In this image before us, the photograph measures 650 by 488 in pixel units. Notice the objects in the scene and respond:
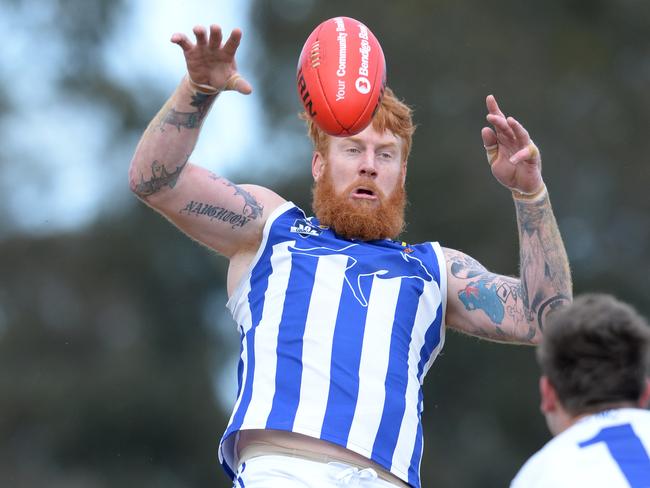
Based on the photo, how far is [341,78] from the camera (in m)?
5.15

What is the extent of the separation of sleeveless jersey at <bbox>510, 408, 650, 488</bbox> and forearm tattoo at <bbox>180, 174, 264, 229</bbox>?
2064 mm

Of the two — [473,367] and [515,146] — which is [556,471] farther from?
[473,367]

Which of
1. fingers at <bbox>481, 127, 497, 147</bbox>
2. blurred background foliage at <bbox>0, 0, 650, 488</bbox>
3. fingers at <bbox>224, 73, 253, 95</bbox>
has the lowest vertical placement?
blurred background foliage at <bbox>0, 0, 650, 488</bbox>

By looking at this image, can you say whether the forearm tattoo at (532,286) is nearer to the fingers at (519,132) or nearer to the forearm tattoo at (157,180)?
the fingers at (519,132)

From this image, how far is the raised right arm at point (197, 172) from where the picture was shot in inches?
200

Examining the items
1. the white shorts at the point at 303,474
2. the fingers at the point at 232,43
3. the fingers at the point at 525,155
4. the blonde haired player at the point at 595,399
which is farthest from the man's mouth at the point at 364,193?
the blonde haired player at the point at 595,399

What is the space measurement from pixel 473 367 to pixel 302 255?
31.9 ft

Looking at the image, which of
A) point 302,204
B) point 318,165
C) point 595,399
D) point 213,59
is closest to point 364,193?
point 318,165

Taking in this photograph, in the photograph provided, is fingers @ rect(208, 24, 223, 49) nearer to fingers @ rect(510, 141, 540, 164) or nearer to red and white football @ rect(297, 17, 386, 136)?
red and white football @ rect(297, 17, 386, 136)

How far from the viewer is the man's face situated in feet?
17.8

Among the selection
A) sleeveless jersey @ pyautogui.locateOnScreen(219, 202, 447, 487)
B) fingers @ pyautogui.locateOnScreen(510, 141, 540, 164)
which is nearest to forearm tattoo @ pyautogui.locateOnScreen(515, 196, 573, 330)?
fingers @ pyautogui.locateOnScreen(510, 141, 540, 164)

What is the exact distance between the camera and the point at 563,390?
Result: 3.64 meters

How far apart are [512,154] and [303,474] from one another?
4.59 feet

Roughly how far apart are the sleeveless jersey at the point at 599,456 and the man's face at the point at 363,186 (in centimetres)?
199
